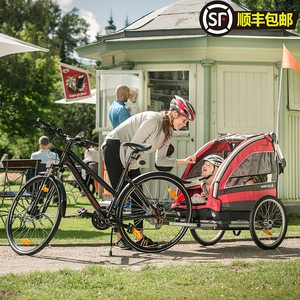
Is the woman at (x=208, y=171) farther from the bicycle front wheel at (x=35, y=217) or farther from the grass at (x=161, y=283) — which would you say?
the bicycle front wheel at (x=35, y=217)

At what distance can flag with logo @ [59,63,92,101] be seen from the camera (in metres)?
12.8

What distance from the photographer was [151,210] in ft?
18.4

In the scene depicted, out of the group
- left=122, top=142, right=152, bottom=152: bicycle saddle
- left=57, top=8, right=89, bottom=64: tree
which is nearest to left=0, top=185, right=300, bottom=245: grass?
left=122, top=142, right=152, bottom=152: bicycle saddle

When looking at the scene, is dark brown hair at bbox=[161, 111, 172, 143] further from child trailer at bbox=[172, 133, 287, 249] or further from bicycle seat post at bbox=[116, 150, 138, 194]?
child trailer at bbox=[172, 133, 287, 249]

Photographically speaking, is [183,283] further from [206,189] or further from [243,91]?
[243,91]

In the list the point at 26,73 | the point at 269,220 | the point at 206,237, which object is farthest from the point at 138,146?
the point at 26,73

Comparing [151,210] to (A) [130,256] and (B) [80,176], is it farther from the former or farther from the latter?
(B) [80,176]

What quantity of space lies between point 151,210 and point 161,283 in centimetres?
158

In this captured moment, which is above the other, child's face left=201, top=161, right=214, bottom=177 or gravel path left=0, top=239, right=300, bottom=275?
child's face left=201, top=161, right=214, bottom=177

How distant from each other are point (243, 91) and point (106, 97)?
264 cm

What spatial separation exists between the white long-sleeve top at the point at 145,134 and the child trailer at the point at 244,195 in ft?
1.59

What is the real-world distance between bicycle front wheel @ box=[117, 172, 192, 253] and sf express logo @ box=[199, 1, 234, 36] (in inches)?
189

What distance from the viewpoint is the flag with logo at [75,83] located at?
506 inches

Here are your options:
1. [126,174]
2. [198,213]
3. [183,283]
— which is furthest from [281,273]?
[126,174]
